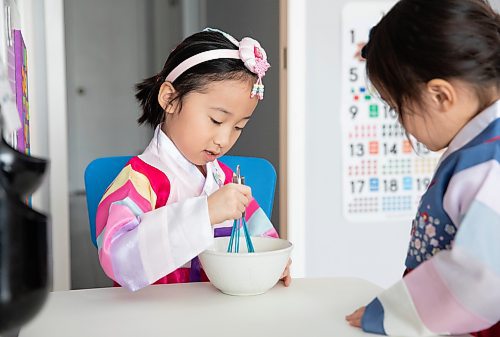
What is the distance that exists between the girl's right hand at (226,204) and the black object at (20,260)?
0.61 meters

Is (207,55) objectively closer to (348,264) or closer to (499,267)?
(499,267)

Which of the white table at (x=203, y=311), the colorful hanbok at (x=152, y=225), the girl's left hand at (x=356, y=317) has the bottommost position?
the white table at (x=203, y=311)

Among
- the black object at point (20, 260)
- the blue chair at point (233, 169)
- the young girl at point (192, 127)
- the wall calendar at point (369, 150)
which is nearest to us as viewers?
the black object at point (20, 260)

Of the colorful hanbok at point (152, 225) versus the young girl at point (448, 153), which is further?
the colorful hanbok at point (152, 225)

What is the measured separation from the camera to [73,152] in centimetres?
446

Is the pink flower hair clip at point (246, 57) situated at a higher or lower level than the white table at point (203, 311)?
higher

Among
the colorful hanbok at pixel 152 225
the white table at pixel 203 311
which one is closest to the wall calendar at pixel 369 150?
the colorful hanbok at pixel 152 225

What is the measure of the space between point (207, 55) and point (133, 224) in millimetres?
404

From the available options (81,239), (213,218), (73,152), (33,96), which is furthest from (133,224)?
(73,152)

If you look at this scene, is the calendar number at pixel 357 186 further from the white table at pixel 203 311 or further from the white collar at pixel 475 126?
the white collar at pixel 475 126

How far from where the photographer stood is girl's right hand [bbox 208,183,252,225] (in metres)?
0.96

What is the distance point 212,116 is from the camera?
1.19 m

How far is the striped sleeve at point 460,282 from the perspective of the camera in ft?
2.33

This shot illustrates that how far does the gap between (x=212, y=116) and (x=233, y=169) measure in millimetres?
304
